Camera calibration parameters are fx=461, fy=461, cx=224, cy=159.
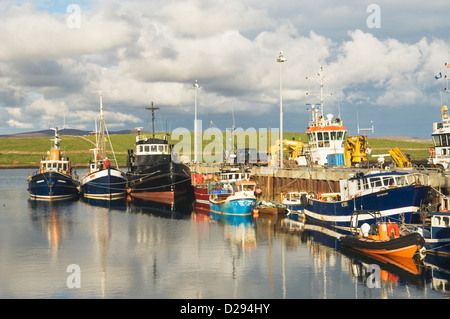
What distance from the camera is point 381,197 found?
3675 centimetres

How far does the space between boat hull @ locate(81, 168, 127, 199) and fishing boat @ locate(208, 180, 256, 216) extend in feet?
79.9

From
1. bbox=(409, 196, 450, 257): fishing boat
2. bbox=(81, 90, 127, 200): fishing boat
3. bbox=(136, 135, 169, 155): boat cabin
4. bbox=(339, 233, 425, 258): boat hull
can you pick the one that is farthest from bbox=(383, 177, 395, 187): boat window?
bbox=(81, 90, 127, 200): fishing boat

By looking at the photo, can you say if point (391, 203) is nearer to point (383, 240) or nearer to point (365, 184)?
point (365, 184)

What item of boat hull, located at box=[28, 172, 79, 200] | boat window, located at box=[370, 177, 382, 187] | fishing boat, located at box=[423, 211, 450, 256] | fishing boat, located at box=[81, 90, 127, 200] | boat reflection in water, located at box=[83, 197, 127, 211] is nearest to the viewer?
fishing boat, located at box=[423, 211, 450, 256]

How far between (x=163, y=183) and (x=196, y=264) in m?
42.6

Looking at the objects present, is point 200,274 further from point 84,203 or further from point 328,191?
point 84,203

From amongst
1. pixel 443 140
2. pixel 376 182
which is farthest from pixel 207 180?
pixel 376 182

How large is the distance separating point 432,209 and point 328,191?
59.2ft

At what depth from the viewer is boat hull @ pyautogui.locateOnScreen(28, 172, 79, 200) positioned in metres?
75.4

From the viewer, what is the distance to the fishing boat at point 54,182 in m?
75.5

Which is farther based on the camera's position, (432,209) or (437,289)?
(432,209)

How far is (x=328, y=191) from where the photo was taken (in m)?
53.3

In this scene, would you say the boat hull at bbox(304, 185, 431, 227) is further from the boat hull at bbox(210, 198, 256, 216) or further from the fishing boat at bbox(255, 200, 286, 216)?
the boat hull at bbox(210, 198, 256, 216)
